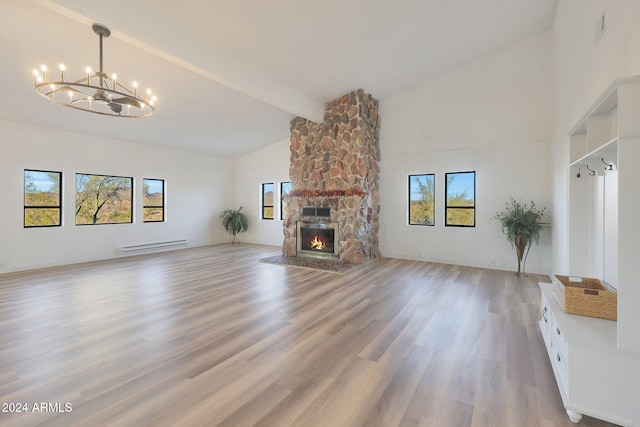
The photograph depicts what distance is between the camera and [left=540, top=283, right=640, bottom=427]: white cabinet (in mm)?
1658

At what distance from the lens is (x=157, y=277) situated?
5270 millimetres

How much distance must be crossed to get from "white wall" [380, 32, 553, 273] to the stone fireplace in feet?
1.59

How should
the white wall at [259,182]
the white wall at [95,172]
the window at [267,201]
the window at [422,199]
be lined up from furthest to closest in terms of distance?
the window at [267,201]
the white wall at [259,182]
the window at [422,199]
the white wall at [95,172]

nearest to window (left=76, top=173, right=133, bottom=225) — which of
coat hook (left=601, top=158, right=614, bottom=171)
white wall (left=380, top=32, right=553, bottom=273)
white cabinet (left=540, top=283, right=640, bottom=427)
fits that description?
white wall (left=380, top=32, right=553, bottom=273)

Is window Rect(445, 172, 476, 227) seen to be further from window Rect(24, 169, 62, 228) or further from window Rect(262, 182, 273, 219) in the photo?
window Rect(24, 169, 62, 228)

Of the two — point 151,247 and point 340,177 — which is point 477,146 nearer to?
point 340,177

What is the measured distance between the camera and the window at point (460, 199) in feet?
20.1

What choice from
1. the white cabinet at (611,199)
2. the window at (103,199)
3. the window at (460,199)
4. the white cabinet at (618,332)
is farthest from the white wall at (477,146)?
the window at (103,199)

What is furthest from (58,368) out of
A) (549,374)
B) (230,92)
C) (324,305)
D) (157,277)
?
(230,92)

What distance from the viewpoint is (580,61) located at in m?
3.10

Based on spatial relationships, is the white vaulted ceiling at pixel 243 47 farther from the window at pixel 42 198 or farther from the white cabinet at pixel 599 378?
the white cabinet at pixel 599 378

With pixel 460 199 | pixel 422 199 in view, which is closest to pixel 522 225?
pixel 460 199

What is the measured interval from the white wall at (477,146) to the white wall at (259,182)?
3455 mm

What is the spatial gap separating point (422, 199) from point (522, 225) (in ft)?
6.83
